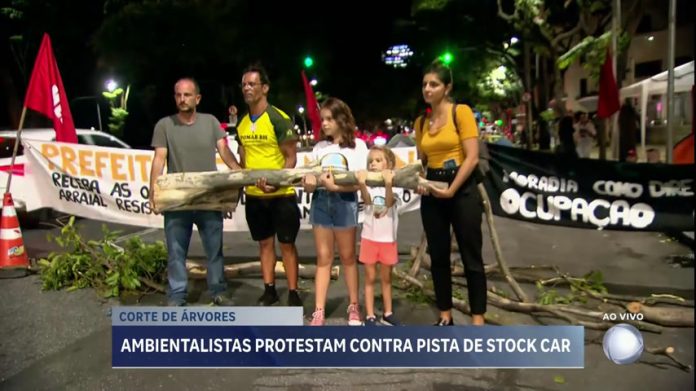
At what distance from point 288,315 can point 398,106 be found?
30244 mm

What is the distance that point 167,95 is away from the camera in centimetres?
1877

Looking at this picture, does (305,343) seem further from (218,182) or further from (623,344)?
(623,344)

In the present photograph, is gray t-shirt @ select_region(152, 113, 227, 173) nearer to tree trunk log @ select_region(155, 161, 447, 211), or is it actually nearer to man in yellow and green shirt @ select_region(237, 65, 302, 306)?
man in yellow and green shirt @ select_region(237, 65, 302, 306)

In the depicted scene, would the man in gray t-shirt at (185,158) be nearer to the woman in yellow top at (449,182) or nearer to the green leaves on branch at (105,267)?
the green leaves on branch at (105,267)

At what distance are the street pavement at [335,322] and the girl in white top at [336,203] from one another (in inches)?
13.8

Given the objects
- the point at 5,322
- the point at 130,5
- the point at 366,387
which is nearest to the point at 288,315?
the point at 366,387

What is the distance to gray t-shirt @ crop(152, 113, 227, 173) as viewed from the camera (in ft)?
11.9

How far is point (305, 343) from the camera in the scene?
2.64 m

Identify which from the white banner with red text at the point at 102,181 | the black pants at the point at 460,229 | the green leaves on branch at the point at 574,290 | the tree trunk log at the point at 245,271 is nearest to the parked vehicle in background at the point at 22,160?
the white banner with red text at the point at 102,181

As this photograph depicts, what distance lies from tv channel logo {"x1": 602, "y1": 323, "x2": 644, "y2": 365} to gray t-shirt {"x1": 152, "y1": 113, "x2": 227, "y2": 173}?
245cm

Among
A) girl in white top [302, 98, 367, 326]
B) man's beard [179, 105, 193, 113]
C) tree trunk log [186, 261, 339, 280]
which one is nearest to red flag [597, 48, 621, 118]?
tree trunk log [186, 261, 339, 280]

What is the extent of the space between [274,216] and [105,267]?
1.74 meters

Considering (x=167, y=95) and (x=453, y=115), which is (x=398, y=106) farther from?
(x=453, y=115)

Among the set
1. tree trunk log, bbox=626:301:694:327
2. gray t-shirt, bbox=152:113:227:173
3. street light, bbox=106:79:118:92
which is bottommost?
tree trunk log, bbox=626:301:694:327
